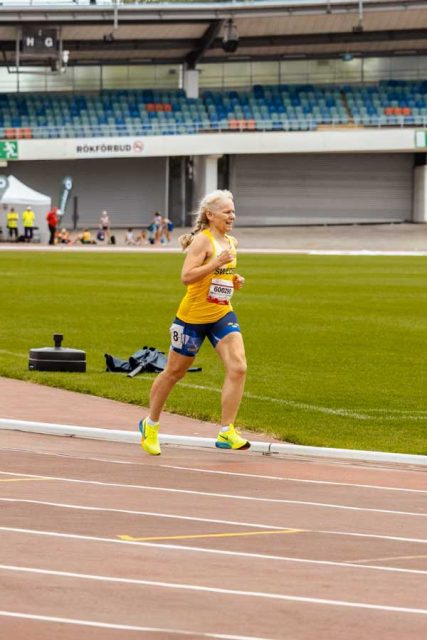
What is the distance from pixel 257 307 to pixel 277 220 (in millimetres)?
50616

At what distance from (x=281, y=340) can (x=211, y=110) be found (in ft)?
182

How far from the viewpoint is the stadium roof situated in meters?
69.0

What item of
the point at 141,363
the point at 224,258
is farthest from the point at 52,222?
the point at 224,258

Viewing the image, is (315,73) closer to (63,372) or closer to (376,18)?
(376,18)

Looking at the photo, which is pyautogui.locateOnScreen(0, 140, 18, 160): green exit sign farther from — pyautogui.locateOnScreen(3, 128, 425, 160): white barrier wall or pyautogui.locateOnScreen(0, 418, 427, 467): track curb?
pyautogui.locateOnScreen(0, 418, 427, 467): track curb

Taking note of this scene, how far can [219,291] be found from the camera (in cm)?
1065

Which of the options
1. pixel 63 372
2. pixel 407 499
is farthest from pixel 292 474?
pixel 63 372

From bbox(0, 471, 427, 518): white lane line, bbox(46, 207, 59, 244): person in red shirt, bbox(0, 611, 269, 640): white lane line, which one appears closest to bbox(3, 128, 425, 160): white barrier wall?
bbox(46, 207, 59, 244): person in red shirt

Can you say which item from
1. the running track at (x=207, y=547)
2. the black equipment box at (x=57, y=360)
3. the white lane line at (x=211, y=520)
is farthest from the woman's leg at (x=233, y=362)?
the black equipment box at (x=57, y=360)

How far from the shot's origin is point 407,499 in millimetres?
9039

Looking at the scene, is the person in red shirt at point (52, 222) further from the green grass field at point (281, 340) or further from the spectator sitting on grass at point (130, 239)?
the green grass field at point (281, 340)

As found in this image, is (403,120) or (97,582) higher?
(403,120)

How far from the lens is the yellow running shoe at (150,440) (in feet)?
35.2

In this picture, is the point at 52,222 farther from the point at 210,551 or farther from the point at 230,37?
the point at 210,551
